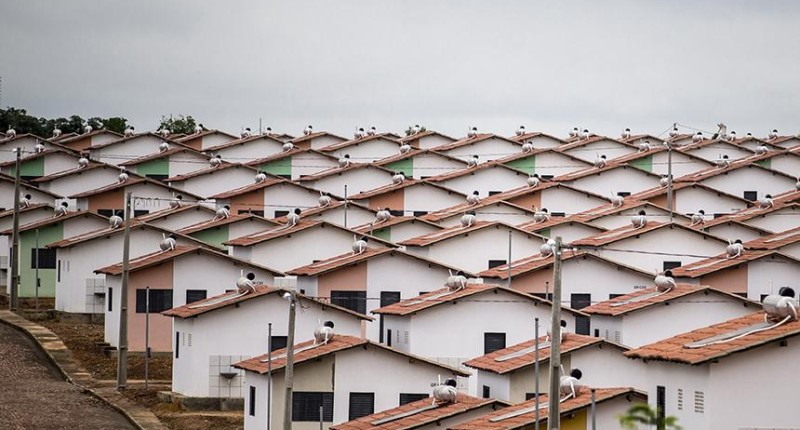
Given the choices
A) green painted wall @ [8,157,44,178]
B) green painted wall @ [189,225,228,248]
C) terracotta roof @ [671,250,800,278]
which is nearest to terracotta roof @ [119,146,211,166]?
green painted wall @ [8,157,44,178]

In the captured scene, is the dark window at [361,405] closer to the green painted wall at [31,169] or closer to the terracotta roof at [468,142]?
the green painted wall at [31,169]

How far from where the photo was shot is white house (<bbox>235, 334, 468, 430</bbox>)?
4472 cm

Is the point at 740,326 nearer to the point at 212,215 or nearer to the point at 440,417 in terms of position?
the point at 440,417

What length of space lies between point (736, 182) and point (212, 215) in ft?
87.0

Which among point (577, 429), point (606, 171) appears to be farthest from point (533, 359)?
point (606, 171)

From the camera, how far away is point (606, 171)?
297 ft

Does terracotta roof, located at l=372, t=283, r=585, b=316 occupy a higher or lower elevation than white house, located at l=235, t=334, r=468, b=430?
higher

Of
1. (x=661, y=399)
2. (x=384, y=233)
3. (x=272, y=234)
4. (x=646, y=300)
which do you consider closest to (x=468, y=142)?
(x=384, y=233)

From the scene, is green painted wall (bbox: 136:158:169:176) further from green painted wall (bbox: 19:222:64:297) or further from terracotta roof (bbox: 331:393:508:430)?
terracotta roof (bbox: 331:393:508:430)

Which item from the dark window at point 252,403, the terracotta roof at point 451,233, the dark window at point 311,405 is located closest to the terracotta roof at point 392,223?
the terracotta roof at point 451,233

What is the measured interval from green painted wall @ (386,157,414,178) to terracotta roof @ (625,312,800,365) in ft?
219

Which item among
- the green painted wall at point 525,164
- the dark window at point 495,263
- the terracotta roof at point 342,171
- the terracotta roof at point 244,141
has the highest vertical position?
the terracotta roof at point 244,141

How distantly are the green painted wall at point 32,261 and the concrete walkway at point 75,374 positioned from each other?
3825 mm

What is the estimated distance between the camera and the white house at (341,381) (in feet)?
147
